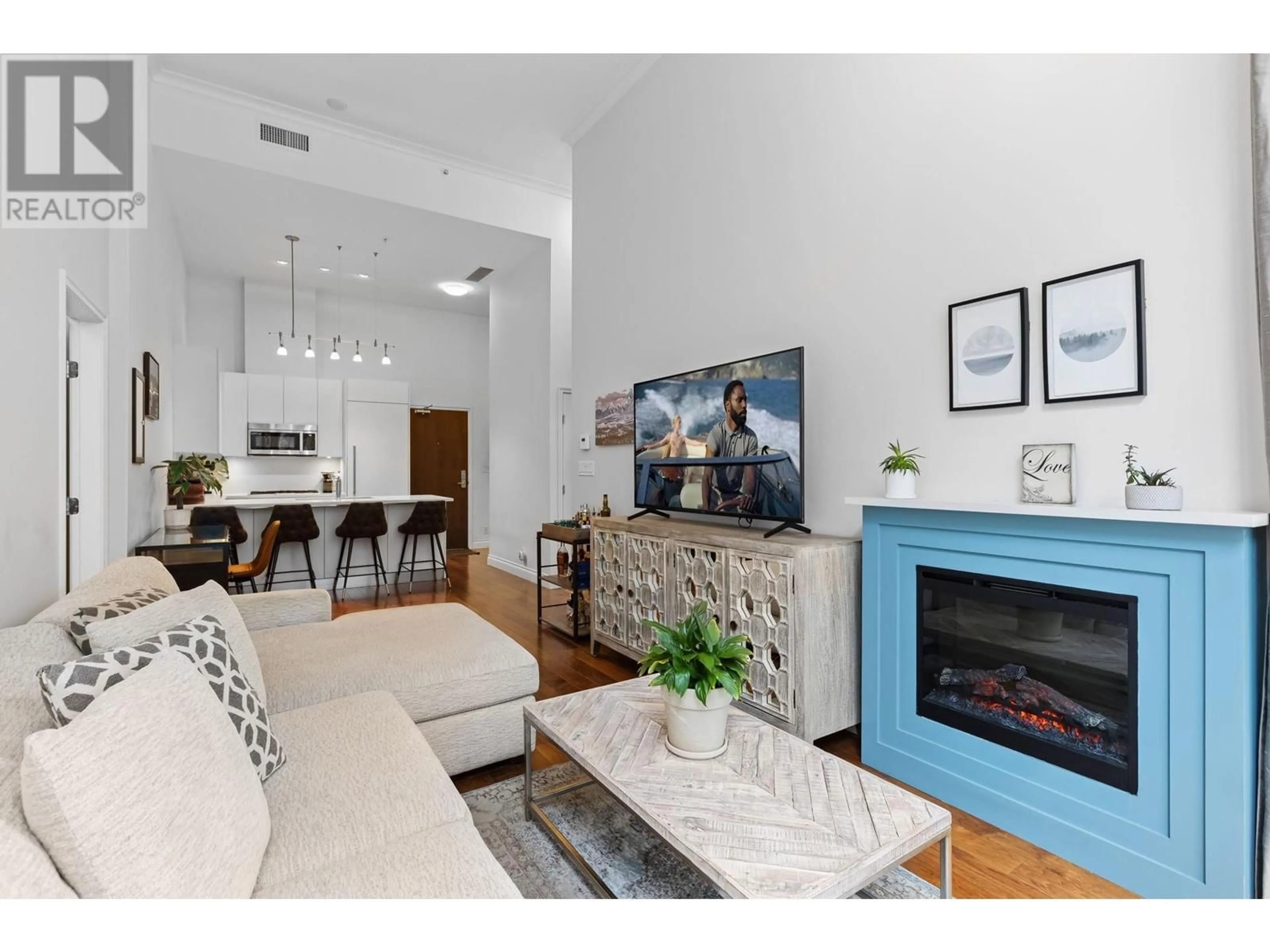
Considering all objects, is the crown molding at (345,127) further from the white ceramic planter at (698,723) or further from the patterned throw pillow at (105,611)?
the white ceramic planter at (698,723)

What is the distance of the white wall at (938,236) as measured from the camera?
1.73 metres

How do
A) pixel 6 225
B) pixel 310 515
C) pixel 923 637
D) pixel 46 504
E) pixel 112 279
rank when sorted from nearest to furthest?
pixel 6 225 → pixel 923 637 → pixel 46 504 → pixel 112 279 → pixel 310 515

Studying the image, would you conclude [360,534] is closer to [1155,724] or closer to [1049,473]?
[1049,473]

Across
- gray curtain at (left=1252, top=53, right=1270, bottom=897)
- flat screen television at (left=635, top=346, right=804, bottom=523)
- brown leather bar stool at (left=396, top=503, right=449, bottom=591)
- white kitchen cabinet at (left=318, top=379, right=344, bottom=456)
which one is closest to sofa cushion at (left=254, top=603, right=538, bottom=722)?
flat screen television at (left=635, top=346, right=804, bottom=523)

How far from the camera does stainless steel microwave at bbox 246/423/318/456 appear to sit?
262 inches

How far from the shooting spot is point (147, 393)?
425 cm

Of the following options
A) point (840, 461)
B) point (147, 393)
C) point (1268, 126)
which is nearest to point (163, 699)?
point (840, 461)

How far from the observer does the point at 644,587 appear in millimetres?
3305

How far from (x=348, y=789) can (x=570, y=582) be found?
9.21ft

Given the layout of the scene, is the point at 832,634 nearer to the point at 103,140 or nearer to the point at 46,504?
the point at 46,504

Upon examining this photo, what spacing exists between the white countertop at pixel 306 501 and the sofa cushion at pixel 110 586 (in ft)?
11.1

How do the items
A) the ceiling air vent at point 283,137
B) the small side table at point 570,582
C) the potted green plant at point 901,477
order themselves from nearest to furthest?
the potted green plant at point 901,477 < the small side table at point 570,582 < the ceiling air vent at point 283,137

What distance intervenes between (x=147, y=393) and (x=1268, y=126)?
19.0 ft

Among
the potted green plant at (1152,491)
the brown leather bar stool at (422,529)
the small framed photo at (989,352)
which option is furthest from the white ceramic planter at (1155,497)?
the brown leather bar stool at (422,529)
